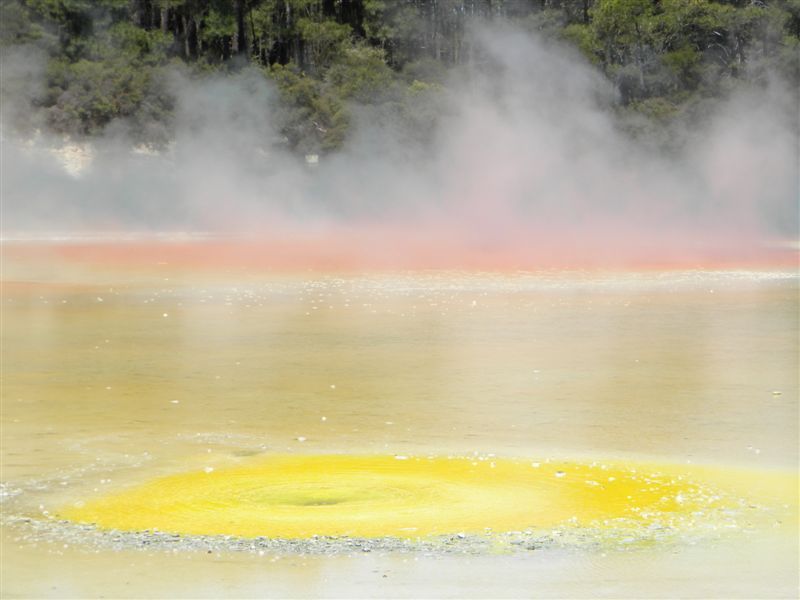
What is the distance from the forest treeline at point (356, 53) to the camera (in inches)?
→ 1245

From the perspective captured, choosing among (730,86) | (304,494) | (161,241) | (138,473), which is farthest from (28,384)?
(730,86)

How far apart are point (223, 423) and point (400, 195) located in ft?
73.5

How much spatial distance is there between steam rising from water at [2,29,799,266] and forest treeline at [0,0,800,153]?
0.48 metres

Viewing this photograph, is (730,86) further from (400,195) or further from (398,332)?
(398,332)

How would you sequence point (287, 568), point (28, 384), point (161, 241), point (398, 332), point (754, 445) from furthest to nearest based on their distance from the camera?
point (161, 241) → point (398, 332) → point (28, 384) → point (754, 445) → point (287, 568)

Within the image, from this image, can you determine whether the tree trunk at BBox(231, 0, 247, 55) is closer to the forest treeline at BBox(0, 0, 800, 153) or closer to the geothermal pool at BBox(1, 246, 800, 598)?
the forest treeline at BBox(0, 0, 800, 153)

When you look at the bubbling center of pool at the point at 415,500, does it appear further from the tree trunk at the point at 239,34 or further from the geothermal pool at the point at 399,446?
the tree trunk at the point at 239,34

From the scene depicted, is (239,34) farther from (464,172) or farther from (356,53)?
(464,172)

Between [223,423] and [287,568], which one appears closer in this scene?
[287,568]

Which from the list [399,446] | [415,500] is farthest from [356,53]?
[415,500]

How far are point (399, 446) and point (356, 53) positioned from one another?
2713 centimetres

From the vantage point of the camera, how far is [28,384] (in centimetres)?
1012

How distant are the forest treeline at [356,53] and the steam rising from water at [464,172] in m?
0.48

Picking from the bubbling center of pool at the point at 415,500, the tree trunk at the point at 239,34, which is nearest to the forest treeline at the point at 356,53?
the tree trunk at the point at 239,34
